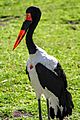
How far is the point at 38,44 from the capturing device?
1148cm

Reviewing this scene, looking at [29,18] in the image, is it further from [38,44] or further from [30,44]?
[38,44]

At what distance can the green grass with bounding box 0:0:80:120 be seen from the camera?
24.0 feet

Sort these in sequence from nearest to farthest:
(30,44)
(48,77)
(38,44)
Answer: (48,77) < (30,44) < (38,44)

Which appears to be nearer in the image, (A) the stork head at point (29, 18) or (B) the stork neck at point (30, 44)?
(B) the stork neck at point (30, 44)

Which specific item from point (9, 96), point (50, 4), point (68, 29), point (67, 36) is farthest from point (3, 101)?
point (50, 4)

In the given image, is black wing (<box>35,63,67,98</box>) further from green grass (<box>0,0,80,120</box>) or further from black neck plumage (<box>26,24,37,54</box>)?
green grass (<box>0,0,80,120</box>)

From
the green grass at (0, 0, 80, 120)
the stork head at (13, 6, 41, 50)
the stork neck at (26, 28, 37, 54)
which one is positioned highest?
the stork head at (13, 6, 41, 50)

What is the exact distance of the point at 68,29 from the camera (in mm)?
13055

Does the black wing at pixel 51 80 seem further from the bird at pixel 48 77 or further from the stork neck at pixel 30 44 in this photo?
the stork neck at pixel 30 44

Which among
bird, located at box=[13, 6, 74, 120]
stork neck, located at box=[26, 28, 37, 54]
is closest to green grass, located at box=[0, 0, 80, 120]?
bird, located at box=[13, 6, 74, 120]

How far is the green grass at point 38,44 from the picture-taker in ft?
24.0

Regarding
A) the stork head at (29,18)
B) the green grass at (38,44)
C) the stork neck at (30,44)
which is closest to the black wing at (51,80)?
the stork neck at (30,44)

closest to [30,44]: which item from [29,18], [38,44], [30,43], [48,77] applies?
[30,43]

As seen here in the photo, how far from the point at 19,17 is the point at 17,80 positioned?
6749 millimetres
